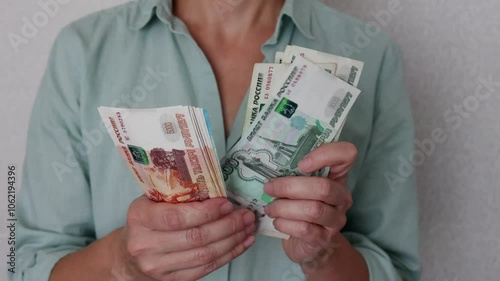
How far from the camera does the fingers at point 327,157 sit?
2.07 ft

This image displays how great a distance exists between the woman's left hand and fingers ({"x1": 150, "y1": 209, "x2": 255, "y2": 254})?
6cm

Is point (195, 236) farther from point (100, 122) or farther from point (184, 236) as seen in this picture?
point (100, 122)

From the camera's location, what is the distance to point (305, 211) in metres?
0.64

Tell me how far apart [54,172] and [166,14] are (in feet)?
0.99

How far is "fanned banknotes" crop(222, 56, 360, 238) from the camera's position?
2.19 feet

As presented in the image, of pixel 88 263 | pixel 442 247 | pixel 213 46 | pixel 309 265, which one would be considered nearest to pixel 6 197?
pixel 88 263

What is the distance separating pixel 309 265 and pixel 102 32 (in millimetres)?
483

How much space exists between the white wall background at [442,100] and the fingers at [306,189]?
0.58 m

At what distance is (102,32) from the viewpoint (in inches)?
31.9

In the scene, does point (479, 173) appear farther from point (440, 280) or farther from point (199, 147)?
point (199, 147)
